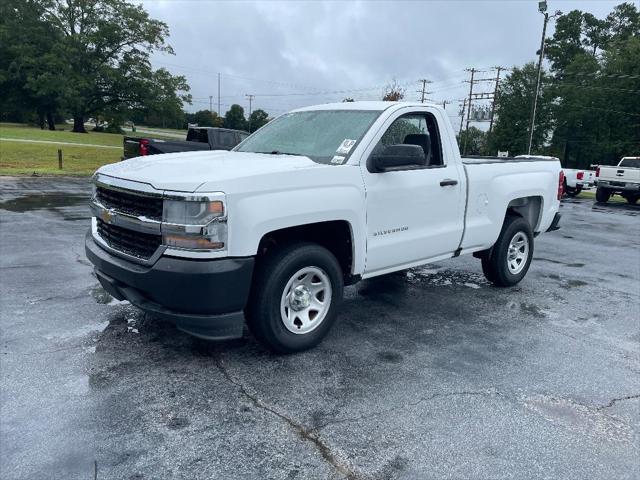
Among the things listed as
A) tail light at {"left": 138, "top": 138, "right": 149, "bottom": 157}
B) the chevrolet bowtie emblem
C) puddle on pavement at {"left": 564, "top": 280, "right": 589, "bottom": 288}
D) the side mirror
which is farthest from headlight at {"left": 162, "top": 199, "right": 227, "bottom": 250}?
tail light at {"left": 138, "top": 138, "right": 149, "bottom": 157}

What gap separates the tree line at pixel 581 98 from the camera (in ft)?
152

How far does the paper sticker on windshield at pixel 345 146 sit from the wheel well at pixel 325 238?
605 mm

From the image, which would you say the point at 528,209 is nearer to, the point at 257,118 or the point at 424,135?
the point at 424,135

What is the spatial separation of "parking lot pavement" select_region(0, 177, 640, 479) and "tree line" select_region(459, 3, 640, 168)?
1841 inches

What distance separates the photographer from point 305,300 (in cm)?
398

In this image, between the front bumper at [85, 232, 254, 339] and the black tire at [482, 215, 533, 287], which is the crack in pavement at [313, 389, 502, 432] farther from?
the black tire at [482, 215, 533, 287]

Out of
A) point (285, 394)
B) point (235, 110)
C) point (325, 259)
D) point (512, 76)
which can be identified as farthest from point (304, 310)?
point (235, 110)

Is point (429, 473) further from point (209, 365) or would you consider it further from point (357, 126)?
point (357, 126)

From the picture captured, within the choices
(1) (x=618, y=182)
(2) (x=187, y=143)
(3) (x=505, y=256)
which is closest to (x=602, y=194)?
(1) (x=618, y=182)

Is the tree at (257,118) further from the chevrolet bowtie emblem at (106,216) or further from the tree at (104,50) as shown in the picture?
the chevrolet bowtie emblem at (106,216)

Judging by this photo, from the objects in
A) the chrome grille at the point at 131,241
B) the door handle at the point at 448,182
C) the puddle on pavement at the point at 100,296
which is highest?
the door handle at the point at 448,182

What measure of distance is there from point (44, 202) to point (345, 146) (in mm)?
9621

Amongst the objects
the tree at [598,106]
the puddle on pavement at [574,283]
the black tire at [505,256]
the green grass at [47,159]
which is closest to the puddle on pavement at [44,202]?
the green grass at [47,159]

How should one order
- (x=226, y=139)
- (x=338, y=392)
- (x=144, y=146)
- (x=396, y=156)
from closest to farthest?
(x=338, y=392), (x=396, y=156), (x=144, y=146), (x=226, y=139)
